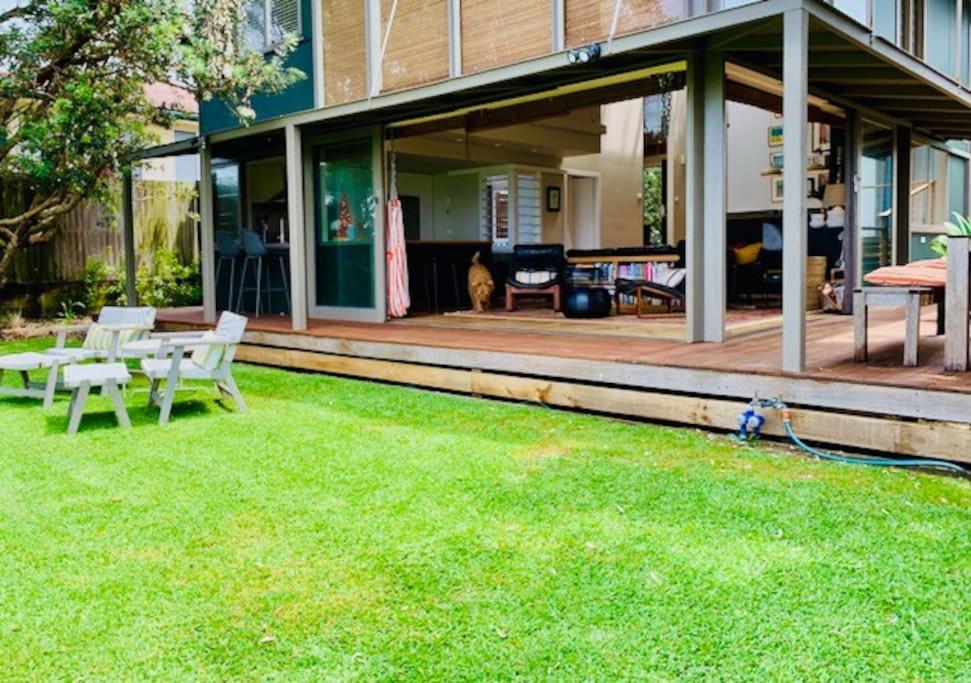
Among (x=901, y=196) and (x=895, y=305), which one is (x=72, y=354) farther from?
(x=901, y=196)

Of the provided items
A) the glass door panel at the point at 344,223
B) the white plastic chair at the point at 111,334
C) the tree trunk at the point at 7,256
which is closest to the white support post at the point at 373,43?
the glass door panel at the point at 344,223

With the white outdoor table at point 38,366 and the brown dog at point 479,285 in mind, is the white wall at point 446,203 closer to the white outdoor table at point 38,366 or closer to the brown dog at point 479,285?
the brown dog at point 479,285

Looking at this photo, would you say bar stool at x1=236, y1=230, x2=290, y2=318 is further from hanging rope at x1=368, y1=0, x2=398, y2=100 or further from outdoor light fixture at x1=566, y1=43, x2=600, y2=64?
outdoor light fixture at x1=566, y1=43, x2=600, y2=64

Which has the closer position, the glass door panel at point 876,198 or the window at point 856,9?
the window at point 856,9

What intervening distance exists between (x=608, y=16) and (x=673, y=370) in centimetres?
274

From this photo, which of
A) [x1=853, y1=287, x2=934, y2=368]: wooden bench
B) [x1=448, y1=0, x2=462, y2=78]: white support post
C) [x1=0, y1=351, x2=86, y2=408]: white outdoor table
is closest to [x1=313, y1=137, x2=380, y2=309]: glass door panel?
[x1=448, y1=0, x2=462, y2=78]: white support post

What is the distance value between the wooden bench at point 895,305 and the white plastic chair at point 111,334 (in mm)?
5370

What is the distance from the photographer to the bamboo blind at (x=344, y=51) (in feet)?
27.6

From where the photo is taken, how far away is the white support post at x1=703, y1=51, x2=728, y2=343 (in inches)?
252

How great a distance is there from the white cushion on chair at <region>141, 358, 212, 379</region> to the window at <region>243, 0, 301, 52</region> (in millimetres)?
4689

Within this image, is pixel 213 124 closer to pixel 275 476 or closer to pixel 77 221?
pixel 77 221

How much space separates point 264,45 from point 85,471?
263 inches

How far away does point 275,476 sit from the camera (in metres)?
4.38

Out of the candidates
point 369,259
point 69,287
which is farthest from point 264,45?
point 69,287
